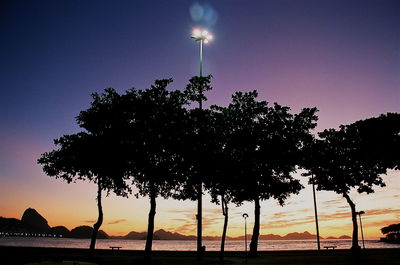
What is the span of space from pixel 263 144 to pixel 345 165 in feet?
34.8

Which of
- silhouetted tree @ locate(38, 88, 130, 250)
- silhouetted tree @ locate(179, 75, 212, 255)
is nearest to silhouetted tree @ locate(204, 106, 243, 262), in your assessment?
silhouetted tree @ locate(179, 75, 212, 255)

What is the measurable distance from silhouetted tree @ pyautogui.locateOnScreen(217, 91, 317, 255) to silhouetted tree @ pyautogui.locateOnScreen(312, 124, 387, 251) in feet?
10.3

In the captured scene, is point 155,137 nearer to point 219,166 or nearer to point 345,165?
point 219,166

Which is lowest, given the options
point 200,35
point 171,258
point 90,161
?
point 171,258

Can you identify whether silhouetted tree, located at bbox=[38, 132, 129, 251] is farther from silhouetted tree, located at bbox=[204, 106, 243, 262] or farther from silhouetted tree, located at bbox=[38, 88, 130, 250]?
silhouetted tree, located at bbox=[204, 106, 243, 262]

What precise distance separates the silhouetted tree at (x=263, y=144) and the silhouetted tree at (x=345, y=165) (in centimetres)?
315

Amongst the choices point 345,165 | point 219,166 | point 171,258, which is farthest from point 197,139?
point 345,165

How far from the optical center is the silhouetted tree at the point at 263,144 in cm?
3825

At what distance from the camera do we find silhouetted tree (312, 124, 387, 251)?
39.3 meters

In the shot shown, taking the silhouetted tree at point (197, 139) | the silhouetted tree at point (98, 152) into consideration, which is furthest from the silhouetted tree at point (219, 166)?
the silhouetted tree at point (98, 152)

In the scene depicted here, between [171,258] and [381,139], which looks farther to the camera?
[381,139]

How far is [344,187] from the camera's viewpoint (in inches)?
1558

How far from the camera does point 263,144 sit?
127 ft

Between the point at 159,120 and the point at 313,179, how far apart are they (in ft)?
74.7
